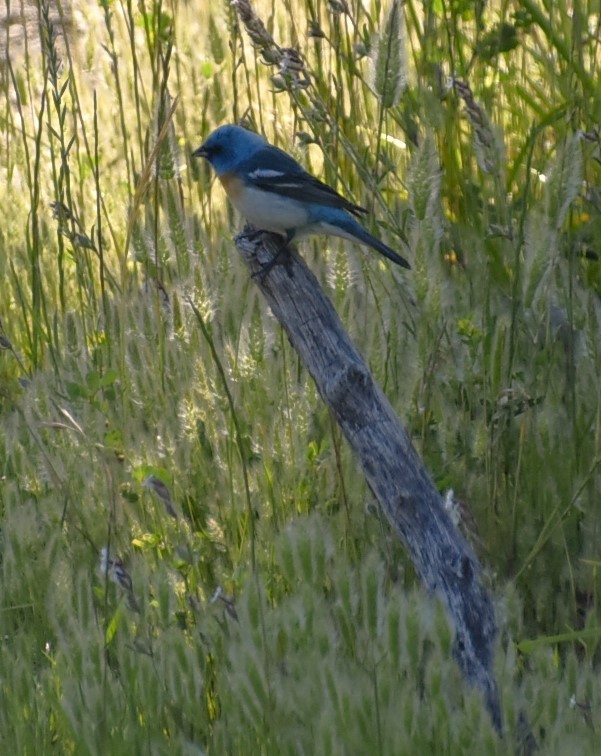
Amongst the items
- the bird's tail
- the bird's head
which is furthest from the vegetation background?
the bird's head

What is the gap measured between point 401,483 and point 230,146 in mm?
1764

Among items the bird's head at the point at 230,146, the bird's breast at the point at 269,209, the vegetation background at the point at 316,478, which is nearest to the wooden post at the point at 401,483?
the vegetation background at the point at 316,478

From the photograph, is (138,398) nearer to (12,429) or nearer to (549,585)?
(12,429)

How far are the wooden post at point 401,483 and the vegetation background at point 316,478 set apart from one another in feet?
0.17

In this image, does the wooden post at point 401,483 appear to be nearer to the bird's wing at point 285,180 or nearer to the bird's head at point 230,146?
the bird's wing at point 285,180

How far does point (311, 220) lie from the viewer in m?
3.05

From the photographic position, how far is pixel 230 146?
3502mm

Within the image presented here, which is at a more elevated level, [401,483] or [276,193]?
[276,193]

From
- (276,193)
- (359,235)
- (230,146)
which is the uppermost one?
(230,146)

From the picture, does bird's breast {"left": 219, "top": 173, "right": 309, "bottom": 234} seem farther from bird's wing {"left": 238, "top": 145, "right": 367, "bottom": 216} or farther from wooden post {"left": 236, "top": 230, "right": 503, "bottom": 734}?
wooden post {"left": 236, "top": 230, "right": 503, "bottom": 734}

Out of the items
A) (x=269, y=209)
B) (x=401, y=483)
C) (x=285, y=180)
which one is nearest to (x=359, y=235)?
(x=269, y=209)

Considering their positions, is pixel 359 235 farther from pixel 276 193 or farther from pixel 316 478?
pixel 316 478

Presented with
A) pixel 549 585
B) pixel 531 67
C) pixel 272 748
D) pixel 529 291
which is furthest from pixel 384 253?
pixel 531 67

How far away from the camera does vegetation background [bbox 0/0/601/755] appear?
5.56ft
